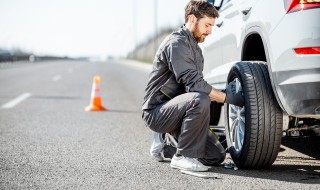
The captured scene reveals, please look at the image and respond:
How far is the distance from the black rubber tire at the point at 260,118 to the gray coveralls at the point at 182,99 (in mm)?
337

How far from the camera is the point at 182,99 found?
4.02m

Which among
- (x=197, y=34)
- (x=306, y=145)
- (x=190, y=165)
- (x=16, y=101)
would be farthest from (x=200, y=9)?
(x=16, y=101)

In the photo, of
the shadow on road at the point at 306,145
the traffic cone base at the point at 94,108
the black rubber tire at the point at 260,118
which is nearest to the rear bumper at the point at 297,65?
the black rubber tire at the point at 260,118

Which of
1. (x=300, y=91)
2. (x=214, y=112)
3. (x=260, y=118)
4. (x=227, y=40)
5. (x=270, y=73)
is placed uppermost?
(x=227, y=40)

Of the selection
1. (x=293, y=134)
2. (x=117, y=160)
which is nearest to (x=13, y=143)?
(x=117, y=160)

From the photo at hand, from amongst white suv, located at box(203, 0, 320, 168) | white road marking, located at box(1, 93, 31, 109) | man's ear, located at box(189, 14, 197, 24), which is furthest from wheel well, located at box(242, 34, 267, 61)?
white road marking, located at box(1, 93, 31, 109)

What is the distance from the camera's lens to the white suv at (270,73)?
11.1 feet

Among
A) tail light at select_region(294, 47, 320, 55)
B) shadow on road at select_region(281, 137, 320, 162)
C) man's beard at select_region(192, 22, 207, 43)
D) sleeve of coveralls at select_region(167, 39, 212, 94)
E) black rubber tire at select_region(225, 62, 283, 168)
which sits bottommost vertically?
shadow on road at select_region(281, 137, 320, 162)

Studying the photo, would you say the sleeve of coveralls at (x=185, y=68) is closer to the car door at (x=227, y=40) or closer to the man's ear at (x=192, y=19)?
the man's ear at (x=192, y=19)

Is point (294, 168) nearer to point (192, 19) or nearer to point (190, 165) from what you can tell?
point (190, 165)

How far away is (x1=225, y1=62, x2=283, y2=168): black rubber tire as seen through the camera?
3.77 metres

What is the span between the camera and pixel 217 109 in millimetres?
6465

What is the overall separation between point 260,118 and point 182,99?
665 millimetres

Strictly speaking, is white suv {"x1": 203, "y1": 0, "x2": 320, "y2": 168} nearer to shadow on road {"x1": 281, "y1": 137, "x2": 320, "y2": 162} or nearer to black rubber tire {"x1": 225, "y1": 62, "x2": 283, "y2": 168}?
black rubber tire {"x1": 225, "y1": 62, "x2": 283, "y2": 168}
